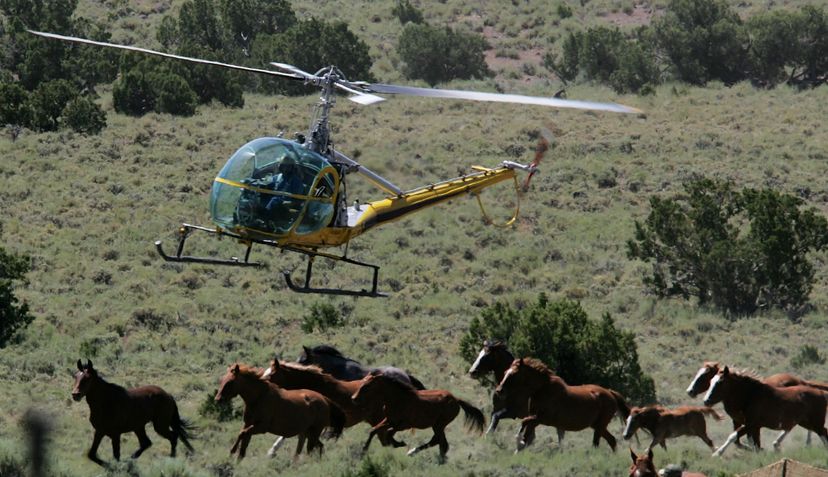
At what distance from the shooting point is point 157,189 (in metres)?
46.7

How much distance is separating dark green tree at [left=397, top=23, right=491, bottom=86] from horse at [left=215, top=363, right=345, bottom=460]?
47.3 m

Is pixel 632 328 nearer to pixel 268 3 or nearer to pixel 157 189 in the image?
pixel 157 189

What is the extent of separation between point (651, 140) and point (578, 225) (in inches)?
361

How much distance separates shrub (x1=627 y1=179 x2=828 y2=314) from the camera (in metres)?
38.7

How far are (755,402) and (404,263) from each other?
21.7m

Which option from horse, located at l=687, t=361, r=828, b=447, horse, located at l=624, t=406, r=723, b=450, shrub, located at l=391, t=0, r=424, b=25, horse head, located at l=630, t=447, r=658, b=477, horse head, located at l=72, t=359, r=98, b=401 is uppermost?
shrub, located at l=391, t=0, r=424, b=25

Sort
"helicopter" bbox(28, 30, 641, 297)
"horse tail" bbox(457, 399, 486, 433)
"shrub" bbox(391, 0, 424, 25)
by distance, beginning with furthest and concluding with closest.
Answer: "shrub" bbox(391, 0, 424, 25), "helicopter" bbox(28, 30, 641, 297), "horse tail" bbox(457, 399, 486, 433)

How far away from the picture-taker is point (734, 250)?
38906mm

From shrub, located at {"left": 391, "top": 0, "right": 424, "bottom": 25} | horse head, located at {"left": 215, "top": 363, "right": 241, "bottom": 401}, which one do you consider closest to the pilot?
horse head, located at {"left": 215, "top": 363, "right": 241, "bottom": 401}

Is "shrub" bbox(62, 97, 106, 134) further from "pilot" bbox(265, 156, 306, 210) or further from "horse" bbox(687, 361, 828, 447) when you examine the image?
"horse" bbox(687, 361, 828, 447)

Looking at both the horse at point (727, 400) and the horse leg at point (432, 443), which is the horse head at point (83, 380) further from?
the horse at point (727, 400)

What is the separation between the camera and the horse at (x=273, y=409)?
18.9 metres

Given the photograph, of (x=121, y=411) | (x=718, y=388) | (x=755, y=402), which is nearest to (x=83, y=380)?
(x=121, y=411)

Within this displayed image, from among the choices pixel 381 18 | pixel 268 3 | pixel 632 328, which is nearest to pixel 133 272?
pixel 632 328
